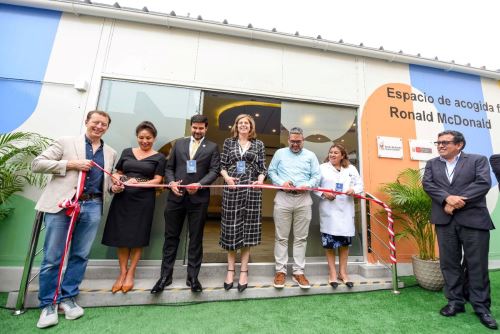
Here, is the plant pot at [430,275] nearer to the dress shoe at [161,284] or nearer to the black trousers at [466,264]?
the black trousers at [466,264]

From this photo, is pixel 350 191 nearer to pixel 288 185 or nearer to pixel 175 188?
pixel 288 185

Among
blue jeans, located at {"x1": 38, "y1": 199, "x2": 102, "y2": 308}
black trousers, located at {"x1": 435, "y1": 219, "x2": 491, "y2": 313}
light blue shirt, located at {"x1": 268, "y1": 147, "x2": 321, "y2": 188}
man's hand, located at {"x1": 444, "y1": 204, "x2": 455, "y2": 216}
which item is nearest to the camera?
blue jeans, located at {"x1": 38, "y1": 199, "x2": 102, "y2": 308}

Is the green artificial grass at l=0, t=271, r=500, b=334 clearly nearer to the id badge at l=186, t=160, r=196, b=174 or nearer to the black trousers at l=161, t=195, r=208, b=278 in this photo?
the black trousers at l=161, t=195, r=208, b=278

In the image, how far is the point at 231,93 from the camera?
3.29 m

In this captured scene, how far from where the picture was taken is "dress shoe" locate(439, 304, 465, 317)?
2.03 m

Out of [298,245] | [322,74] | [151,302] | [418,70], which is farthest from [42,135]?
[418,70]

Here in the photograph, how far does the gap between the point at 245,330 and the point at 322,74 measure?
11.8ft

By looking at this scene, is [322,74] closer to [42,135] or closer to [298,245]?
[298,245]

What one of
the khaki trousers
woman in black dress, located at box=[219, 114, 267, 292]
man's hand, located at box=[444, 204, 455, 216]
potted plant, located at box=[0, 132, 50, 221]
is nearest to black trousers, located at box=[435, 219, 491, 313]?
man's hand, located at box=[444, 204, 455, 216]

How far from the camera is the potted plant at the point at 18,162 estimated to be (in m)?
2.41

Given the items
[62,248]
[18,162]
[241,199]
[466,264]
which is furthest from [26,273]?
[466,264]

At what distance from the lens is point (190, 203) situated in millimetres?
2219

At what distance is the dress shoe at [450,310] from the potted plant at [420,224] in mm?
529

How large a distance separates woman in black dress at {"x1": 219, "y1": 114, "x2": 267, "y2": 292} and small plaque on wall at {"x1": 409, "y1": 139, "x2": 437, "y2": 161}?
272 centimetres
